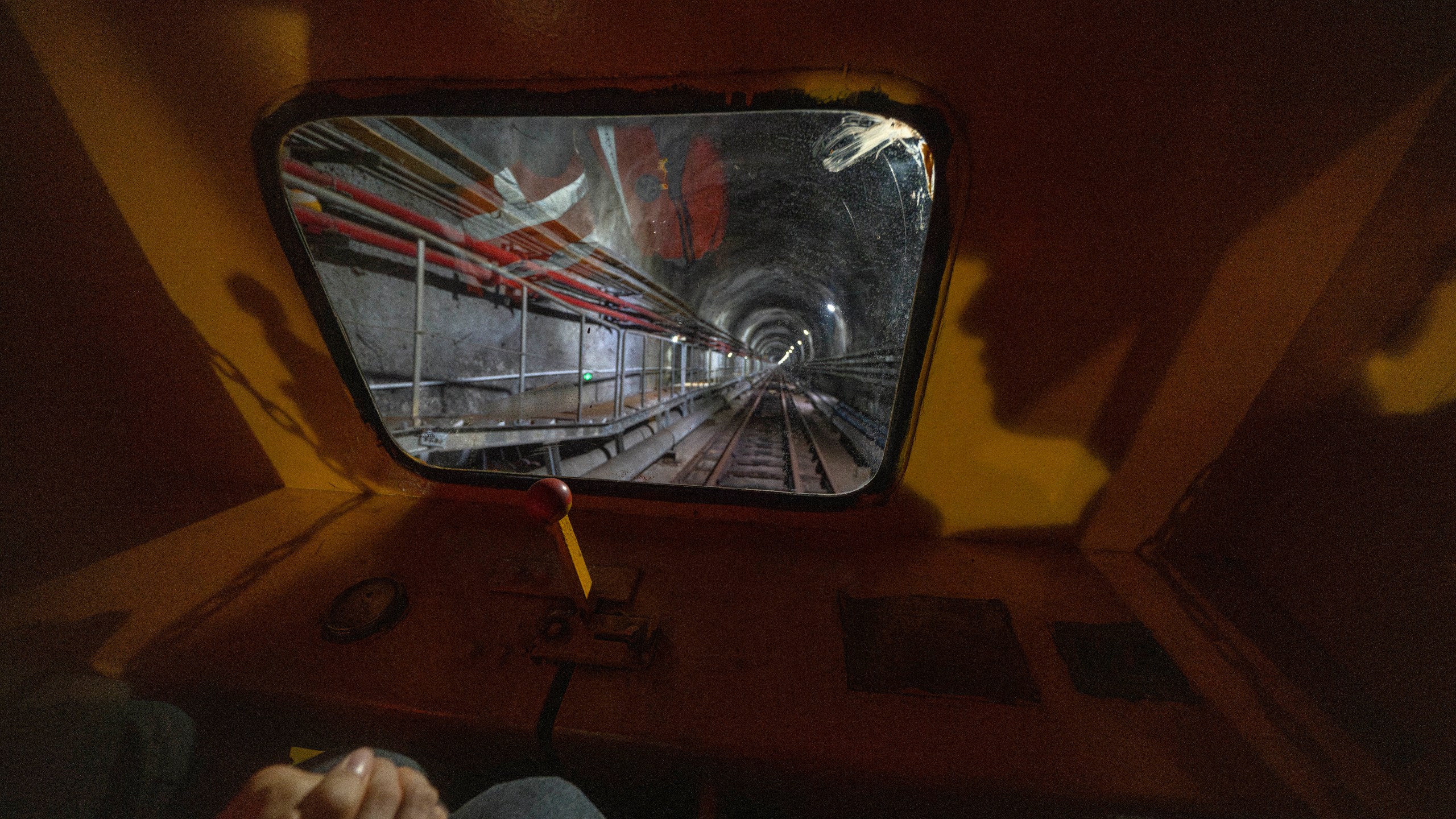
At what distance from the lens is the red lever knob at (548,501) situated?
0.87 meters

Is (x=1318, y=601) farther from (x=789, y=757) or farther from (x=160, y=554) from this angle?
(x=160, y=554)

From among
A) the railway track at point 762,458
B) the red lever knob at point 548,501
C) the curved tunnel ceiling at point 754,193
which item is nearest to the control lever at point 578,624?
the red lever knob at point 548,501

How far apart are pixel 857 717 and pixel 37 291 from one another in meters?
3.09

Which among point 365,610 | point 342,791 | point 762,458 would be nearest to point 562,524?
point 342,791

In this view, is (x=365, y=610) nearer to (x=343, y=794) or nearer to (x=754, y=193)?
(x=343, y=794)

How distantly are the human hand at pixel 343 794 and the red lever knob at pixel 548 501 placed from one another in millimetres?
432

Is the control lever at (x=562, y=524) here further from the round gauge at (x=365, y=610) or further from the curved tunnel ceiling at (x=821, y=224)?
the curved tunnel ceiling at (x=821, y=224)

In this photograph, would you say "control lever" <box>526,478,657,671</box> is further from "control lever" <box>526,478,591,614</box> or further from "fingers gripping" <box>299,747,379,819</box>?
"fingers gripping" <box>299,747,379,819</box>

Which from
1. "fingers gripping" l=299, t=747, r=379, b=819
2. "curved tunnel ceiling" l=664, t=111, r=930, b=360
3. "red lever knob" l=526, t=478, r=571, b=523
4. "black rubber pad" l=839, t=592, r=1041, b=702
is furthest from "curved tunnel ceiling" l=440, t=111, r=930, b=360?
"fingers gripping" l=299, t=747, r=379, b=819

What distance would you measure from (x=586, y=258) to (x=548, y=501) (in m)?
4.24

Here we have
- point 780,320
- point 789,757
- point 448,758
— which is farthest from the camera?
point 780,320

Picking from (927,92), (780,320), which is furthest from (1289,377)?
(780,320)

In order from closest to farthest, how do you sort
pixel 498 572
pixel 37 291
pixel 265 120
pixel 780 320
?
1. pixel 265 120
2. pixel 498 572
3. pixel 37 291
4. pixel 780 320

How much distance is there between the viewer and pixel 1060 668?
0.96 m
